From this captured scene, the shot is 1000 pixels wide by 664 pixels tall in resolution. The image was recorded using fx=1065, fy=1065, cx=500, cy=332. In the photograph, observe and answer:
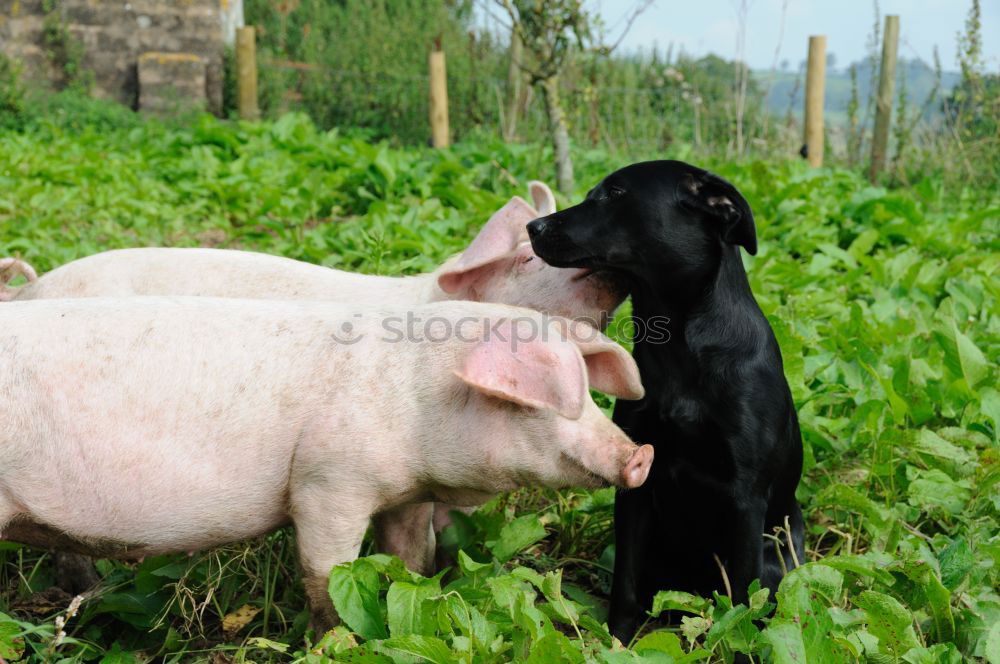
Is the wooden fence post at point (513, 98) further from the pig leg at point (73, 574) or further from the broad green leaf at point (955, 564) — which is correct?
the broad green leaf at point (955, 564)

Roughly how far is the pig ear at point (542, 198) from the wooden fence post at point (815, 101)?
287 inches

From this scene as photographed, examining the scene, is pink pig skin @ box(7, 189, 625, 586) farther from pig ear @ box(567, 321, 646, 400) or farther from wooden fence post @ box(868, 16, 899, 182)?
wooden fence post @ box(868, 16, 899, 182)

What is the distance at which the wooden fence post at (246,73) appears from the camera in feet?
42.2

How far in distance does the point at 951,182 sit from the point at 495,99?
5724mm

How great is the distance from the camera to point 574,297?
339 cm

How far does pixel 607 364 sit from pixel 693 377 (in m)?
0.29

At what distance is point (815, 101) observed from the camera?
10.6m

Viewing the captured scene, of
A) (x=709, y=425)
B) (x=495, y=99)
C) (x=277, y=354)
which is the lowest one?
(x=709, y=425)

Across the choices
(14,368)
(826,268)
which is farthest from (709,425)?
(826,268)

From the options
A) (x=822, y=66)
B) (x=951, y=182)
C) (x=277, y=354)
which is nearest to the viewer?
(x=277, y=354)

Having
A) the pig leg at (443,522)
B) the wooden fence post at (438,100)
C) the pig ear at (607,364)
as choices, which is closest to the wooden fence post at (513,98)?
the wooden fence post at (438,100)

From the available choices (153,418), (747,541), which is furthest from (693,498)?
(153,418)

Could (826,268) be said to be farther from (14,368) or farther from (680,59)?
(680,59)

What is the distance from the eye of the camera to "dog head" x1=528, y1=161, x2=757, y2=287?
3070mm
